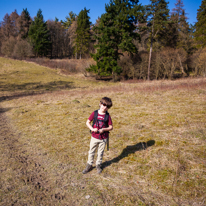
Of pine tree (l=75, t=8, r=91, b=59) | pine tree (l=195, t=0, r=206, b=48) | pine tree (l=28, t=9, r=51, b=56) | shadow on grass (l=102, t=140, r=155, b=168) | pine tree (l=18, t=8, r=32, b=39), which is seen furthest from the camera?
pine tree (l=18, t=8, r=32, b=39)

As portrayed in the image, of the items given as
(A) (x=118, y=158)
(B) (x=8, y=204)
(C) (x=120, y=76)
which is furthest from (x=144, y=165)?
(C) (x=120, y=76)

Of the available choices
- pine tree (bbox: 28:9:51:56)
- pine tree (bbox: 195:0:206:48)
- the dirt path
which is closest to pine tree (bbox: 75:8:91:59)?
pine tree (bbox: 28:9:51:56)

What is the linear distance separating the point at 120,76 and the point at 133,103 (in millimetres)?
21327

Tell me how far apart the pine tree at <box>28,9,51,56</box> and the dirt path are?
172 feet

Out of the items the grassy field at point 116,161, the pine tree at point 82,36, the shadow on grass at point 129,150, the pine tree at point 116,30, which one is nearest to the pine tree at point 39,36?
the pine tree at point 82,36

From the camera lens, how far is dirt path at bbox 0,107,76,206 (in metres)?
3.16

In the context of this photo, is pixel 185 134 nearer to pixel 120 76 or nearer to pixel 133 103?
pixel 133 103

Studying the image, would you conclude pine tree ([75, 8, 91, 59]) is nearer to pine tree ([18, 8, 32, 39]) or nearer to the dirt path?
pine tree ([18, 8, 32, 39])

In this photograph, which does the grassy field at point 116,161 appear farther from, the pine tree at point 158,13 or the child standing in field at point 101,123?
the pine tree at point 158,13

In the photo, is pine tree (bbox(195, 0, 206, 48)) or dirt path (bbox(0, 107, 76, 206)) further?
pine tree (bbox(195, 0, 206, 48))

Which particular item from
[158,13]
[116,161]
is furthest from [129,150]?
[158,13]

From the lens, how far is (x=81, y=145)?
5488 millimetres

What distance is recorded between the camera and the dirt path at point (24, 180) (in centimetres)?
316

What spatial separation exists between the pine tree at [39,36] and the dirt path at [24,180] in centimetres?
5255
